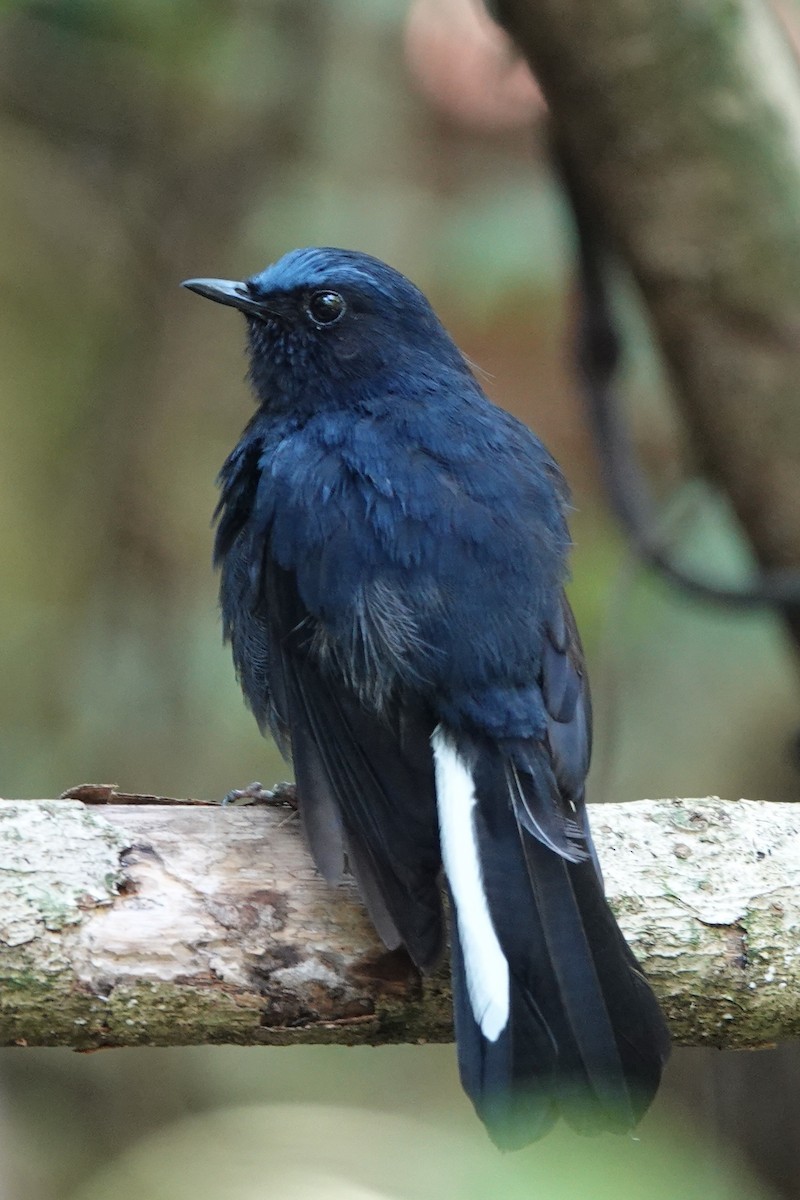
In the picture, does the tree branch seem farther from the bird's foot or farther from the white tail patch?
the bird's foot

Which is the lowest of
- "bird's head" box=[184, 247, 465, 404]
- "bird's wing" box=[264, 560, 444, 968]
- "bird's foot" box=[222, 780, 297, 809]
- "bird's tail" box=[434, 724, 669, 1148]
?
"bird's tail" box=[434, 724, 669, 1148]

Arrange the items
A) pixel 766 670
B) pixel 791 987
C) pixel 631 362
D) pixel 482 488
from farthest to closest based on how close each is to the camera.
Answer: pixel 631 362
pixel 766 670
pixel 482 488
pixel 791 987

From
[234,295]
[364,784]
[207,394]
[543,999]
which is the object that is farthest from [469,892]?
[207,394]

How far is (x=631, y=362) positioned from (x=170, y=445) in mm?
2044

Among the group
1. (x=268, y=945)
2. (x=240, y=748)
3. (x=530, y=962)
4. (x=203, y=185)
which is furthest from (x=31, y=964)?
→ (x=203, y=185)

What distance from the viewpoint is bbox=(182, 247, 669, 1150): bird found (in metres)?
2.34

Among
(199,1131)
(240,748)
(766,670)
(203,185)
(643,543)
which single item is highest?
(203,185)

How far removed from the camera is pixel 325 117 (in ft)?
20.7

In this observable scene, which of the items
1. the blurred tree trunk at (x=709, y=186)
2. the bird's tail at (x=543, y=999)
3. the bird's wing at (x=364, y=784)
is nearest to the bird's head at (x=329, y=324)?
the bird's wing at (x=364, y=784)

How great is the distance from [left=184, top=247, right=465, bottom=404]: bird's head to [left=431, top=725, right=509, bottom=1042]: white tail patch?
3.42 ft

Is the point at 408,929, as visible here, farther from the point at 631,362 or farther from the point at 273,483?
the point at 631,362

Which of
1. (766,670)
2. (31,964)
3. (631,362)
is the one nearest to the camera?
(31,964)

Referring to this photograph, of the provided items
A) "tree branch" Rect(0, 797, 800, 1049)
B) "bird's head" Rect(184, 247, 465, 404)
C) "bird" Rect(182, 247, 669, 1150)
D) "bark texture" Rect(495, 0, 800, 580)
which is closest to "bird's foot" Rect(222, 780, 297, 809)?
"bird" Rect(182, 247, 669, 1150)

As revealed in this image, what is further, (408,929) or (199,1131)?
(199,1131)
